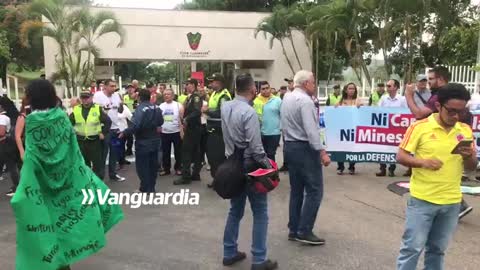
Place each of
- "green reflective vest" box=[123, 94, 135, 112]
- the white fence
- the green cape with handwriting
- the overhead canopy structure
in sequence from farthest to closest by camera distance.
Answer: the overhead canopy structure < the white fence < "green reflective vest" box=[123, 94, 135, 112] < the green cape with handwriting

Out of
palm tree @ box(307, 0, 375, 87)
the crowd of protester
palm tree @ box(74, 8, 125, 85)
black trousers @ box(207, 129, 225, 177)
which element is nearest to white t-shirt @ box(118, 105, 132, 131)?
the crowd of protester

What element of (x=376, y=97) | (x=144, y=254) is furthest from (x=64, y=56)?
(x=144, y=254)

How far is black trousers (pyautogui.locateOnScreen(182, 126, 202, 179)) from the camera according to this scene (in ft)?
27.3

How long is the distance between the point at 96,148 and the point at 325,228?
3.99 meters

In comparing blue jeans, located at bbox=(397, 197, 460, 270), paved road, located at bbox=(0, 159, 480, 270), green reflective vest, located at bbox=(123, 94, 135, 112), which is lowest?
paved road, located at bbox=(0, 159, 480, 270)

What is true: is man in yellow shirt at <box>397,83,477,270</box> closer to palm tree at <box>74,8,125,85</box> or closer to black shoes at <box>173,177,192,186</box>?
black shoes at <box>173,177,192,186</box>

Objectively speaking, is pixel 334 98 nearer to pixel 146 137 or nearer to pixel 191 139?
pixel 191 139

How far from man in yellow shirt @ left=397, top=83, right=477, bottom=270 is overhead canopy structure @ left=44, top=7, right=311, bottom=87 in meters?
23.5

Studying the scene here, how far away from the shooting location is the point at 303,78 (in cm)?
494

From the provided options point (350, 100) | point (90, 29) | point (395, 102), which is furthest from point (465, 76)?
point (90, 29)

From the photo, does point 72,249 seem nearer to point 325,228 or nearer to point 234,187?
point 234,187

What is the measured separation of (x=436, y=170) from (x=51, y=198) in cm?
306

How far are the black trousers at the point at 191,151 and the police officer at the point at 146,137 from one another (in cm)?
91

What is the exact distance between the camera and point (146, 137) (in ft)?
24.0
